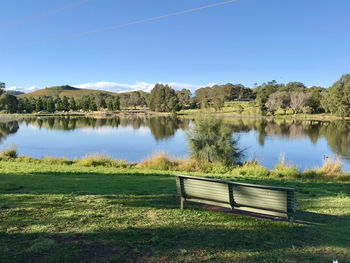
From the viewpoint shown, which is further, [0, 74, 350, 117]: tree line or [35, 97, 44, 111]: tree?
[35, 97, 44, 111]: tree

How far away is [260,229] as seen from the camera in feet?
13.6

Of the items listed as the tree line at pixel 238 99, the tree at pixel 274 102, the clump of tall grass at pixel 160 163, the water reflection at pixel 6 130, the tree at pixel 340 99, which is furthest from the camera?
the tree at pixel 274 102

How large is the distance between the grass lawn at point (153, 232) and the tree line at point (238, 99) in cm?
3516

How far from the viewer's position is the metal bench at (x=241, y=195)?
13.6 ft

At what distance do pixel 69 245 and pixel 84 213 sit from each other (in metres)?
1.23

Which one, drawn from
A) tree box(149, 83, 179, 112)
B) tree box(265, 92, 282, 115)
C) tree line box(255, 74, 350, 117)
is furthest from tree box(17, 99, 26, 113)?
tree box(265, 92, 282, 115)

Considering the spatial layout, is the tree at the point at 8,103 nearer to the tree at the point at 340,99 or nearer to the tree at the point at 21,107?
the tree at the point at 21,107

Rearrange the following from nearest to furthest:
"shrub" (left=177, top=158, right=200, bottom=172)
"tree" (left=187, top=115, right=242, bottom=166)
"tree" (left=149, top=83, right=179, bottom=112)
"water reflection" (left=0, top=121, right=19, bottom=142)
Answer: "shrub" (left=177, top=158, right=200, bottom=172) < "tree" (left=187, top=115, right=242, bottom=166) < "water reflection" (left=0, top=121, right=19, bottom=142) < "tree" (left=149, top=83, right=179, bottom=112)

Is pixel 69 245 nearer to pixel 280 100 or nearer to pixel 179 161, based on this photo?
pixel 179 161

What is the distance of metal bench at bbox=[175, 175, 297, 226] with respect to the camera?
414 cm

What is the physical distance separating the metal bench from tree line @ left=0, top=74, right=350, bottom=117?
115ft

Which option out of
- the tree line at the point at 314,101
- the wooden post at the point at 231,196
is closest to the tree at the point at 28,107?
the tree line at the point at 314,101

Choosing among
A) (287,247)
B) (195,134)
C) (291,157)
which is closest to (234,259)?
(287,247)

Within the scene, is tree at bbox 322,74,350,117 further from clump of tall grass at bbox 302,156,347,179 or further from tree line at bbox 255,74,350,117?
clump of tall grass at bbox 302,156,347,179
